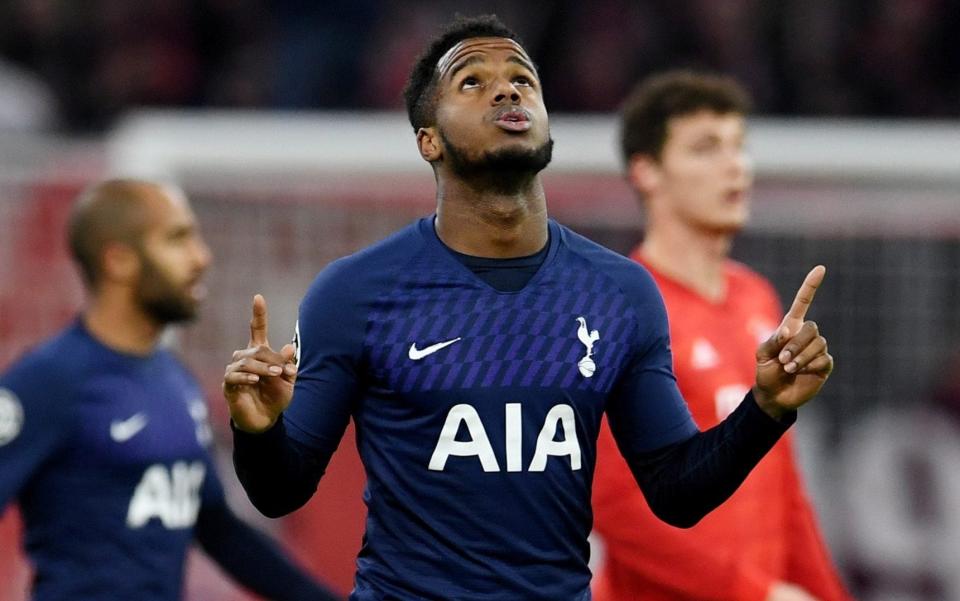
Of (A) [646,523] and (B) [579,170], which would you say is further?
(B) [579,170]

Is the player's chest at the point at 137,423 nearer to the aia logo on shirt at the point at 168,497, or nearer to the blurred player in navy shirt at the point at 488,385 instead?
the aia logo on shirt at the point at 168,497

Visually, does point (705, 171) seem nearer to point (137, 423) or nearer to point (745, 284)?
point (745, 284)

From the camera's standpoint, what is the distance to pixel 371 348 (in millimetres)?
3580

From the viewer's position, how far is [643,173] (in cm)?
549

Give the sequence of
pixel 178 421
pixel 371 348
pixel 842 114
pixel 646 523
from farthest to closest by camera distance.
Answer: pixel 842 114 → pixel 178 421 → pixel 646 523 → pixel 371 348

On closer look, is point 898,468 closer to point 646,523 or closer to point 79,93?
point 646,523

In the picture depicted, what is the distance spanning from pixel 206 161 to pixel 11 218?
3.19 feet

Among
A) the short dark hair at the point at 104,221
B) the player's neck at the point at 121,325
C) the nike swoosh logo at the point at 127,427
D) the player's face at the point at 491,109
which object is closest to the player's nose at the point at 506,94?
the player's face at the point at 491,109

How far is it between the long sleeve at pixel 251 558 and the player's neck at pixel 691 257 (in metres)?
1.34

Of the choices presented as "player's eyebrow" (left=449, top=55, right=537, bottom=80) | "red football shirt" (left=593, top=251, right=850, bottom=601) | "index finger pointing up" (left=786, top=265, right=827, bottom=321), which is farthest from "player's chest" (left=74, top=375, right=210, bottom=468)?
"index finger pointing up" (left=786, top=265, right=827, bottom=321)

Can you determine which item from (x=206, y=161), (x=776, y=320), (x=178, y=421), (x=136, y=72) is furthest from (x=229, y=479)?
(x=136, y=72)

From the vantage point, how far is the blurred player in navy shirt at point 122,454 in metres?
5.09

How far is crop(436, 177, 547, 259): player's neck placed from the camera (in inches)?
144

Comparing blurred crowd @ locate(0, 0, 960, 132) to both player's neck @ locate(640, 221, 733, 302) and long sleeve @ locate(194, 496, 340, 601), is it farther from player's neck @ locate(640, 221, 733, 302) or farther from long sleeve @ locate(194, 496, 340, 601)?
long sleeve @ locate(194, 496, 340, 601)
